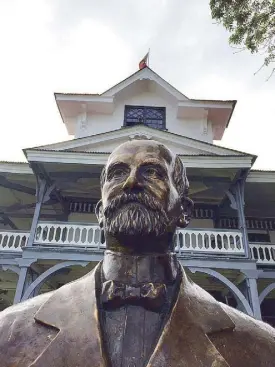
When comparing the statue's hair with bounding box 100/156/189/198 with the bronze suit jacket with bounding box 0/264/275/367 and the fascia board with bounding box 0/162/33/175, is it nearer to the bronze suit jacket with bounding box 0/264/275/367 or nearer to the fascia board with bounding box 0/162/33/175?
the bronze suit jacket with bounding box 0/264/275/367

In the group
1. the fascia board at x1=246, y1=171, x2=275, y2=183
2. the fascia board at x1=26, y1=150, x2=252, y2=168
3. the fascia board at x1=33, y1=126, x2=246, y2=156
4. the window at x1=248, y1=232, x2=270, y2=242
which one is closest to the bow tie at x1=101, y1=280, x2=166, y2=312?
the fascia board at x1=26, y1=150, x2=252, y2=168

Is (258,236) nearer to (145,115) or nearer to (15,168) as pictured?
(145,115)

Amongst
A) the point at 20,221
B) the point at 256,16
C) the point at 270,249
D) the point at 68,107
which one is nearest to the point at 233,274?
the point at 270,249

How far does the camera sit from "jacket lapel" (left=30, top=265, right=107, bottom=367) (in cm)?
113

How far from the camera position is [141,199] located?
1409 millimetres

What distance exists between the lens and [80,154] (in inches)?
406

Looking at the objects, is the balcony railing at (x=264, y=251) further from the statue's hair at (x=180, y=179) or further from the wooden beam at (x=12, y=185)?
the statue's hair at (x=180, y=179)

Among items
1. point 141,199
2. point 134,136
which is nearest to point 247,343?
point 141,199

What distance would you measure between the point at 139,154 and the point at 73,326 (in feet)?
2.30

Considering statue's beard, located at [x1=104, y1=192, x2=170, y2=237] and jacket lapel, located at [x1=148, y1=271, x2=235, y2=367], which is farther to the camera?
statue's beard, located at [x1=104, y1=192, x2=170, y2=237]

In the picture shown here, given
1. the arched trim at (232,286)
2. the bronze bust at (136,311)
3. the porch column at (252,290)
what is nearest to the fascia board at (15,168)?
the arched trim at (232,286)

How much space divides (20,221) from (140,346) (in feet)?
41.2

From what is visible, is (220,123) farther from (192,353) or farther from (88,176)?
(192,353)

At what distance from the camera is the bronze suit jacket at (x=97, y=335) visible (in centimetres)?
114
